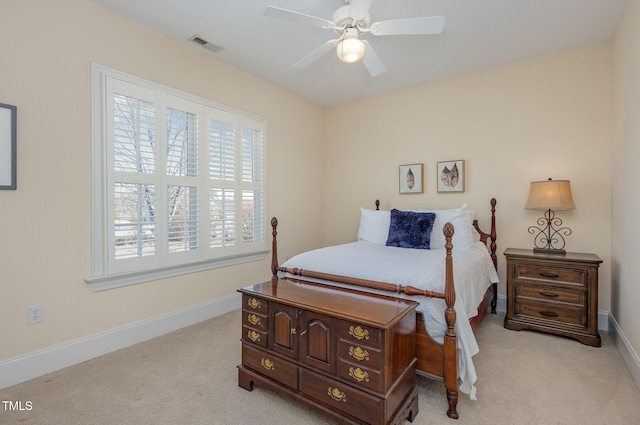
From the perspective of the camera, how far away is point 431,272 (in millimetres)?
2064

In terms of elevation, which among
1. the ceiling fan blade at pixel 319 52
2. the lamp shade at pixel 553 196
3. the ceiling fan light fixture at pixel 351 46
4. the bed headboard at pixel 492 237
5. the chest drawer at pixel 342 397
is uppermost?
the ceiling fan blade at pixel 319 52

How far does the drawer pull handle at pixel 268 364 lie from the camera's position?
1.94m

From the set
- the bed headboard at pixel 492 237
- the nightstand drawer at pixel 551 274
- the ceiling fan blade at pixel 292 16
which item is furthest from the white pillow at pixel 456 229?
the ceiling fan blade at pixel 292 16

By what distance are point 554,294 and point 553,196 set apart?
0.92m

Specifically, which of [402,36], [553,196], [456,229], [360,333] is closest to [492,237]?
[456,229]

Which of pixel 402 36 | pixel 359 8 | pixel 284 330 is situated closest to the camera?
pixel 284 330

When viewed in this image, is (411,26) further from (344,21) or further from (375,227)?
(375,227)

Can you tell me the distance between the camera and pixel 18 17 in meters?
2.12

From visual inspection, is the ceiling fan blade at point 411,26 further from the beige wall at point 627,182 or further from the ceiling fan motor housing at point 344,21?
the beige wall at point 627,182

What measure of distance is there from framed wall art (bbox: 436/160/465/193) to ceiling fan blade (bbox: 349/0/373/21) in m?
2.27

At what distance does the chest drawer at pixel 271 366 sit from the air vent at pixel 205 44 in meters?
2.78

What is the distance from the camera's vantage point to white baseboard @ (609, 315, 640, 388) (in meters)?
2.11

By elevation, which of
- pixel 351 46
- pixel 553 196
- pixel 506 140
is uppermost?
pixel 351 46

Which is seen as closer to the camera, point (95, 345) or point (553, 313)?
point (95, 345)
